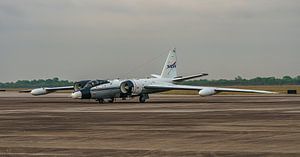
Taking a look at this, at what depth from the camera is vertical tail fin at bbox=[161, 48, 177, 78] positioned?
6894cm

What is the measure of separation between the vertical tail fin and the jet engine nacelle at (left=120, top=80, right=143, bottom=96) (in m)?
7.52

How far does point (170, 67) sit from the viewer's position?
69438 millimetres

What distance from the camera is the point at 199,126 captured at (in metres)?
25.8

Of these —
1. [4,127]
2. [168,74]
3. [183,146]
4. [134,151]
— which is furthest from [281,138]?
[168,74]

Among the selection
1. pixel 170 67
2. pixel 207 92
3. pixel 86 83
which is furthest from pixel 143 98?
pixel 170 67

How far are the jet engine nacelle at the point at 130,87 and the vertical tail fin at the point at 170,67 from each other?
7516 mm

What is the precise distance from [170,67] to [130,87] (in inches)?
376

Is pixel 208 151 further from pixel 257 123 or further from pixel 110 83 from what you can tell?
pixel 110 83

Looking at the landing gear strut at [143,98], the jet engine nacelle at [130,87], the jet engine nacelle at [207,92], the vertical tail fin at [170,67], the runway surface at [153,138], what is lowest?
the runway surface at [153,138]

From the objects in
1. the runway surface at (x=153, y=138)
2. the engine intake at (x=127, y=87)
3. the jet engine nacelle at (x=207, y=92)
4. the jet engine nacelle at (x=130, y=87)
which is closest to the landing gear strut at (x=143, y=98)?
the jet engine nacelle at (x=130, y=87)

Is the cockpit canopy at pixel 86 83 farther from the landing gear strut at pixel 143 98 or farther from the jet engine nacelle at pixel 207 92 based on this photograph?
the jet engine nacelle at pixel 207 92

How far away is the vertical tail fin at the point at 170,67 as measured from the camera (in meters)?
68.9

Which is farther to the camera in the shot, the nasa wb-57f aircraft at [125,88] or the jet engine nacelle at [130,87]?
the jet engine nacelle at [130,87]

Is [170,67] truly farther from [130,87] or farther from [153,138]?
[153,138]
